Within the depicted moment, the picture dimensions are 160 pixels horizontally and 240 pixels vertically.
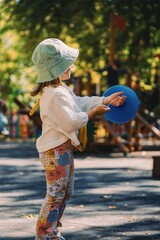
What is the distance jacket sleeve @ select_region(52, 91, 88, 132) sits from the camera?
5.00 meters

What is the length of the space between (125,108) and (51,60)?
719mm

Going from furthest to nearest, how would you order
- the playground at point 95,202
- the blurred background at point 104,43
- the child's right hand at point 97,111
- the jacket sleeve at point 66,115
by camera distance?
the blurred background at point 104,43 < the playground at point 95,202 < the child's right hand at point 97,111 < the jacket sleeve at point 66,115

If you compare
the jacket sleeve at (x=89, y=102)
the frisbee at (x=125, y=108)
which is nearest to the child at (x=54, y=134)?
the jacket sleeve at (x=89, y=102)

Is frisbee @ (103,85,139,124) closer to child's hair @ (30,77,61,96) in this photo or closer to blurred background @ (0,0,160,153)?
child's hair @ (30,77,61,96)

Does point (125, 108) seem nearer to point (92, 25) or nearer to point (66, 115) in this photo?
point (66, 115)

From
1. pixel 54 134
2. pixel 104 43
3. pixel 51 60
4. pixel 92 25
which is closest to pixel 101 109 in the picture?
pixel 54 134

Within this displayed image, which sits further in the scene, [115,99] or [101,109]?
[115,99]

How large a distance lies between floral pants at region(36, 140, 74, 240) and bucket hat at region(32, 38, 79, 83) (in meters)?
0.49

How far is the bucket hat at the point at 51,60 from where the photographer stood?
5145mm

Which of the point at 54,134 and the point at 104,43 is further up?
the point at 54,134

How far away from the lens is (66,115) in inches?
197

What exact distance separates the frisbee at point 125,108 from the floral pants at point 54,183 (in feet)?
1.72

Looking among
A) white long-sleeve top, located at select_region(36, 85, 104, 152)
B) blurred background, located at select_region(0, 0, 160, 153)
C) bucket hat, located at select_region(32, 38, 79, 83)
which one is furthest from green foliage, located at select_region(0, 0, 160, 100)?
white long-sleeve top, located at select_region(36, 85, 104, 152)

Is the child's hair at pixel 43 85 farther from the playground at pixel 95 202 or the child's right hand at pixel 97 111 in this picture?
the playground at pixel 95 202
